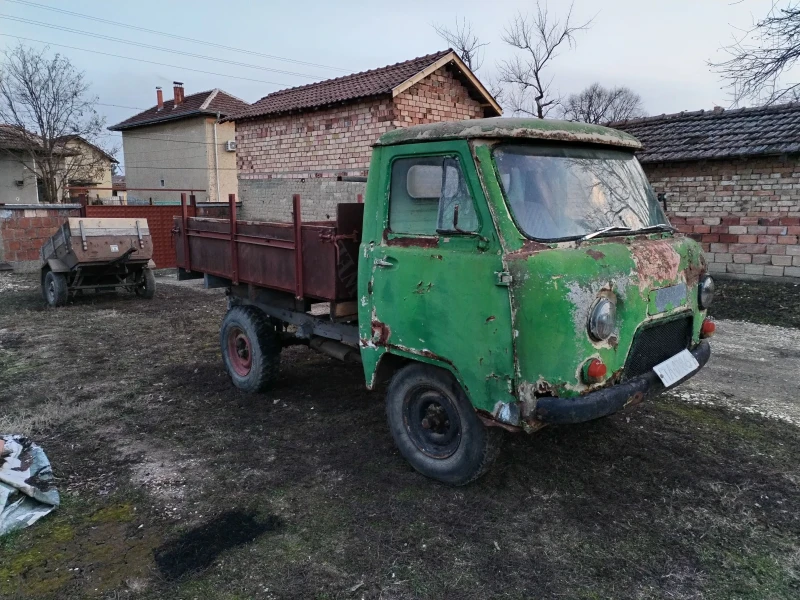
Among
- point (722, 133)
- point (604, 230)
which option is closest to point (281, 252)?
point (604, 230)

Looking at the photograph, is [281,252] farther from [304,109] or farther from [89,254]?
[304,109]

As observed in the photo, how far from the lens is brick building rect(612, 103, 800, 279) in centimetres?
993

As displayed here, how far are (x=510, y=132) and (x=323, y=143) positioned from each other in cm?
1188

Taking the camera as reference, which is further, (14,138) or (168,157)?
(168,157)

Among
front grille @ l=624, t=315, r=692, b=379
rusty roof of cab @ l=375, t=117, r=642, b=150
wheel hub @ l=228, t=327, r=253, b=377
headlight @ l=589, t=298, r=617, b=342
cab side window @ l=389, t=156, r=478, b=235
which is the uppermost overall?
rusty roof of cab @ l=375, t=117, r=642, b=150

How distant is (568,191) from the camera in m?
3.42

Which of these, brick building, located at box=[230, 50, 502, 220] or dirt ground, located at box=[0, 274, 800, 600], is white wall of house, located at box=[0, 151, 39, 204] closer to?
brick building, located at box=[230, 50, 502, 220]

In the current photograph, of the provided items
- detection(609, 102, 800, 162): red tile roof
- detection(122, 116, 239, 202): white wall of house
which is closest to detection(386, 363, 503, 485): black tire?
→ detection(609, 102, 800, 162): red tile roof

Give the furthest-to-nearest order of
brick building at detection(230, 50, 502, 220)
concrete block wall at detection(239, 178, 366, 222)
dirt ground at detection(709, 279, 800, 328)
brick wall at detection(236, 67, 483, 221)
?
concrete block wall at detection(239, 178, 366, 222) < brick wall at detection(236, 67, 483, 221) < brick building at detection(230, 50, 502, 220) < dirt ground at detection(709, 279, 800, 328)

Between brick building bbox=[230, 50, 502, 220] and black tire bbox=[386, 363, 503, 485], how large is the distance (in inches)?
373

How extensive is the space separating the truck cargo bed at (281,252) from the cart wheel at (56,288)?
5.02 metres

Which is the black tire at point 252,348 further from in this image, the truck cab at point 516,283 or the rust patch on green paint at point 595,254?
the rust patch on green paint at point 595,254

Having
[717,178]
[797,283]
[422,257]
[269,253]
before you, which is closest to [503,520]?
[422,257]

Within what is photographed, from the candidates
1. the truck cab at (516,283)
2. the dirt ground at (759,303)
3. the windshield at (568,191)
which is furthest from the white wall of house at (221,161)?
the windshield at (568,191)
